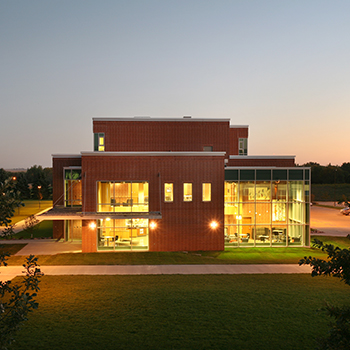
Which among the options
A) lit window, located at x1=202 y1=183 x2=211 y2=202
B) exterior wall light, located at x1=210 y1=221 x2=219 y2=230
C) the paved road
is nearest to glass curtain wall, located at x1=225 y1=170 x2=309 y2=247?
exterior wall light, located at x1=210 y1=221 x2=219 y2=230

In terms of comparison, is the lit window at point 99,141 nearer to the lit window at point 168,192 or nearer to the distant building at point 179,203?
the distant building at point 179,203

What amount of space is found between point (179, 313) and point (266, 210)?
584 inches

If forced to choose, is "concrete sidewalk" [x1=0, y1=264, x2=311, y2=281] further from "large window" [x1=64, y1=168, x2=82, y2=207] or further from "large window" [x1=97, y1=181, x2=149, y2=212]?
"large window" [x1=64, y1=168, x2=82, y2=207]

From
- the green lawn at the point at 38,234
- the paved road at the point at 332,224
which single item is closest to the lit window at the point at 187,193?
the green lawn at the point at 38,234

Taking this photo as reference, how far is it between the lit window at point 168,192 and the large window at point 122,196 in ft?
4.27

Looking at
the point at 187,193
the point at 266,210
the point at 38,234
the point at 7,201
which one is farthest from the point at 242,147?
the point at 7,201

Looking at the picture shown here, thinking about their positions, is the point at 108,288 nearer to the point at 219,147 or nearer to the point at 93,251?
the point at 93,251

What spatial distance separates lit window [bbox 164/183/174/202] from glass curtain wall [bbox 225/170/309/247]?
4.27 meters

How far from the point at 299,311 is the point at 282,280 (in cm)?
417

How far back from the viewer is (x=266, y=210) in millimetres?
24359

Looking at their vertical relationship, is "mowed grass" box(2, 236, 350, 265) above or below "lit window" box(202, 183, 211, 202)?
below

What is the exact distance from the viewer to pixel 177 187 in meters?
22.6

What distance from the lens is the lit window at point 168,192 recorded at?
74.0ft

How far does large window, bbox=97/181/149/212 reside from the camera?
2214 cm
